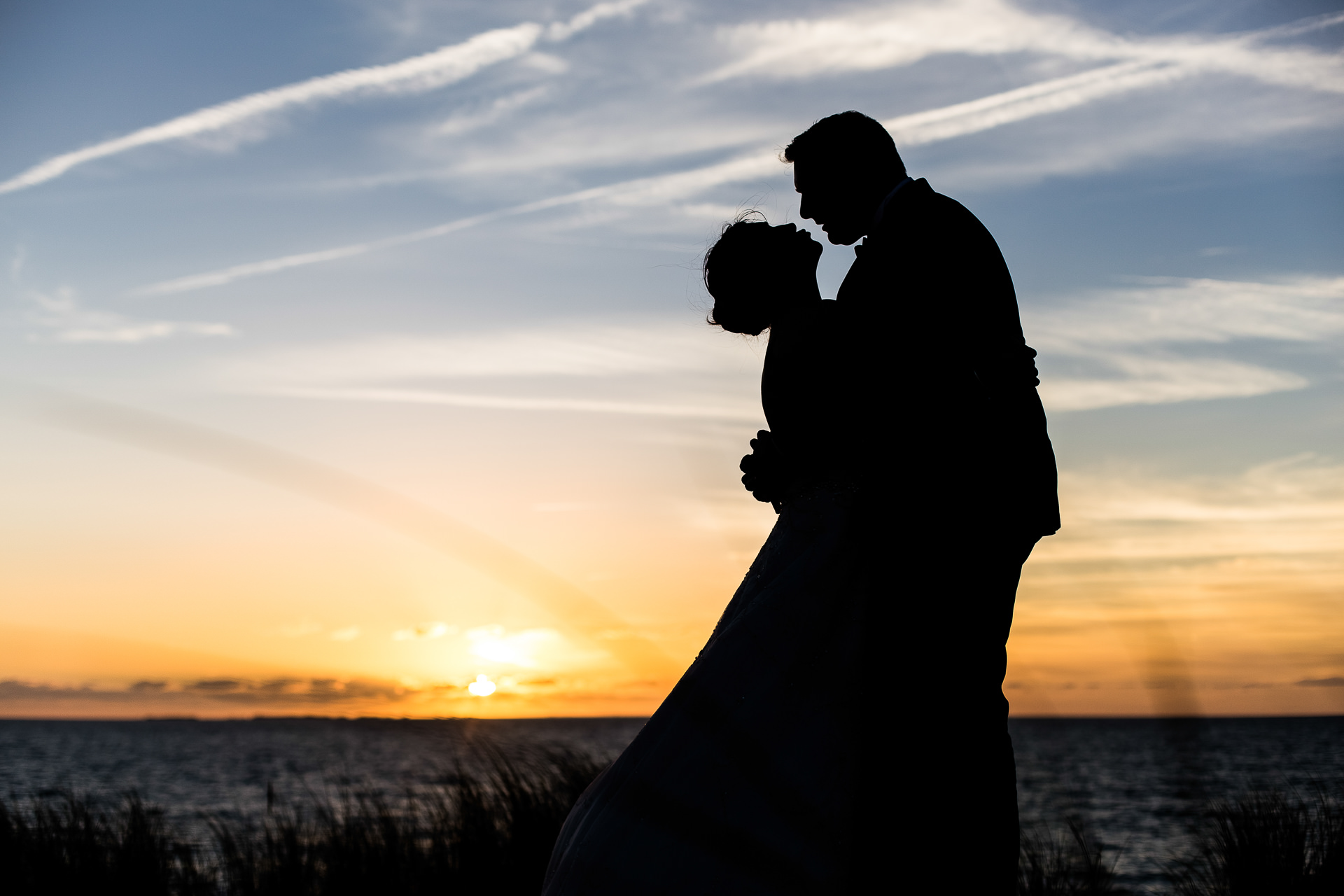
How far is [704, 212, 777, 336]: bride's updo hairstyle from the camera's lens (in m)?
2.56

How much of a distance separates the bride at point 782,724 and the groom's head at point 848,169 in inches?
9.0

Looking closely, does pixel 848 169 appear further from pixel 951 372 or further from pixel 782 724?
pixel 782 724

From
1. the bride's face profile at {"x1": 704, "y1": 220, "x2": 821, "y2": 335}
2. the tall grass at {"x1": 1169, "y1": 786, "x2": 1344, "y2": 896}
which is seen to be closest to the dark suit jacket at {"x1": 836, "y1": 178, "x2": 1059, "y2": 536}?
the bride's face profile at {"x1": 704, "y1": 220, "x2": 821, "y2": 335}

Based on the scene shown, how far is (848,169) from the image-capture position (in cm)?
242

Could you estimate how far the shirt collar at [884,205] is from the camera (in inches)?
90.1

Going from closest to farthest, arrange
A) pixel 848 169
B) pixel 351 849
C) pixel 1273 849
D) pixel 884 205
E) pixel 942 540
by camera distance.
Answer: pixel 942 540 → pixel 884 205 → pixel 848 169 → pixel 1273 849 → pixel 351 849

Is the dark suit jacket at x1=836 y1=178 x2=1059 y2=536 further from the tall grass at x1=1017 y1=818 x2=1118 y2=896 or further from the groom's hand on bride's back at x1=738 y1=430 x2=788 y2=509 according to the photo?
the tall grass at x1=1017 y1=818 x2=1118 y2=896

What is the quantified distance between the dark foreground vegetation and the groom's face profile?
4852 mm

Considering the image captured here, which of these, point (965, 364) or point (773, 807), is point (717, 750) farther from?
point (965, 364)

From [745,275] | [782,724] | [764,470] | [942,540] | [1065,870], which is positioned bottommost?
[1065,870]

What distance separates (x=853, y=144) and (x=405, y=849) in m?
6.05

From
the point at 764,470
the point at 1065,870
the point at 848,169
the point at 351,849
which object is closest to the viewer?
the point at 848,169

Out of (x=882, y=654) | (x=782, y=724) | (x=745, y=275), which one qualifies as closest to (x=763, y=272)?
(x=745, y=275)

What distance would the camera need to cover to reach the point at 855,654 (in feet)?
7.29
